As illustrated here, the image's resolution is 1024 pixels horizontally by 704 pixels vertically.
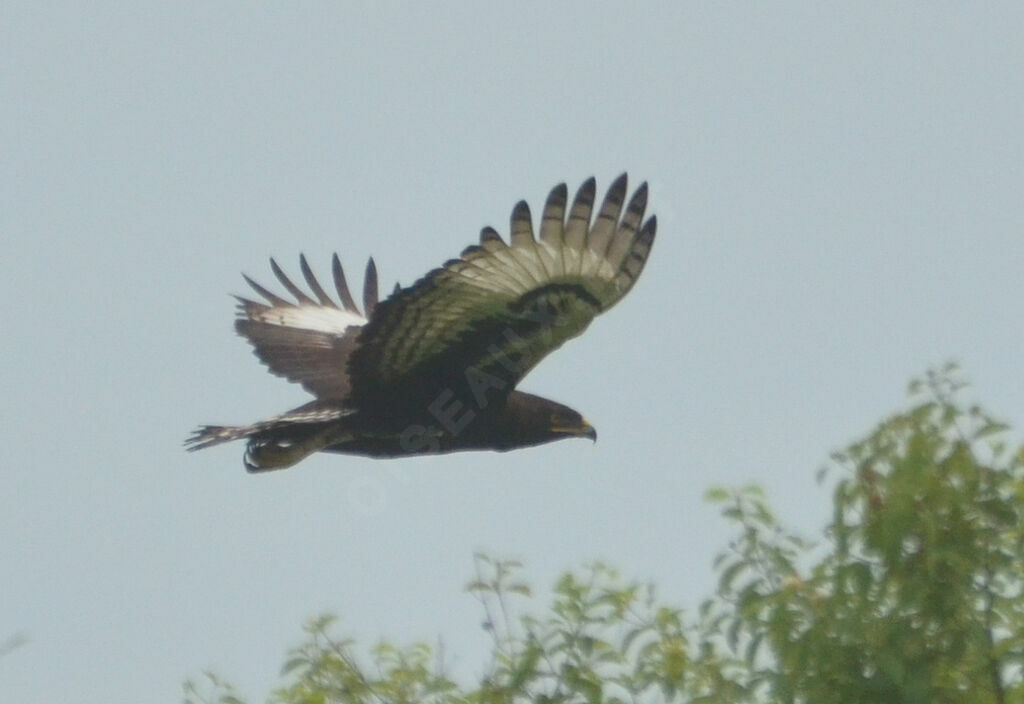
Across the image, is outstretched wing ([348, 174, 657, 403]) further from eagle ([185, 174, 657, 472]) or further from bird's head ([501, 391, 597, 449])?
bird's head ([501, 391, 597, 449])

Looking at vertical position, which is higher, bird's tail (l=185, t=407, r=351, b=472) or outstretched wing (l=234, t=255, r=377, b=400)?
outstretched wing (l=234, t=255, r=377, b=400)

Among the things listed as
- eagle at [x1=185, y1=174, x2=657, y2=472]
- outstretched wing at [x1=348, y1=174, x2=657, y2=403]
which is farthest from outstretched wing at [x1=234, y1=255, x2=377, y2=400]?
outstretched wing at [x1=348, y1=174, x2=657, y2=403]

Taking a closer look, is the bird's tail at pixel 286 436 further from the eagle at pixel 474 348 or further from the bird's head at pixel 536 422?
the bird's head at pixel 536 422

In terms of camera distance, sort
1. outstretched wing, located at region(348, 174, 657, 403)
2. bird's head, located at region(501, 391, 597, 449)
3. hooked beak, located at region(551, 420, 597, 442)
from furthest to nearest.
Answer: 1. hooked beak, located at region(551, 420, 597, 442)
2. bird's head, located at region(501, 391, 597, 449)
3. outstretched wing, located at region(348, 174, 657, 403)

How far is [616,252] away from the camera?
25.7 ft

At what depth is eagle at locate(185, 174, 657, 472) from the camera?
7742 mm

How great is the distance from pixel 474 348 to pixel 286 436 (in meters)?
0.96

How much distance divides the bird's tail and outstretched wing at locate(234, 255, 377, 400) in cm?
29

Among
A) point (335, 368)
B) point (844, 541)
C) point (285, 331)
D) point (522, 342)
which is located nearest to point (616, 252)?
point (522, 342)

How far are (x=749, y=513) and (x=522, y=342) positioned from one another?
294cm

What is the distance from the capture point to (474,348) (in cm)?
815

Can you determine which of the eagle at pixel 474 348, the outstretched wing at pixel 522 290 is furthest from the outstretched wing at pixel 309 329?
the outstretched wing at pixel 522 290

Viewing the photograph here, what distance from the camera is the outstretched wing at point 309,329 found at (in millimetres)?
9143

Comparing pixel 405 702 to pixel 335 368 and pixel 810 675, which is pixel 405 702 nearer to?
pixel 810 675
